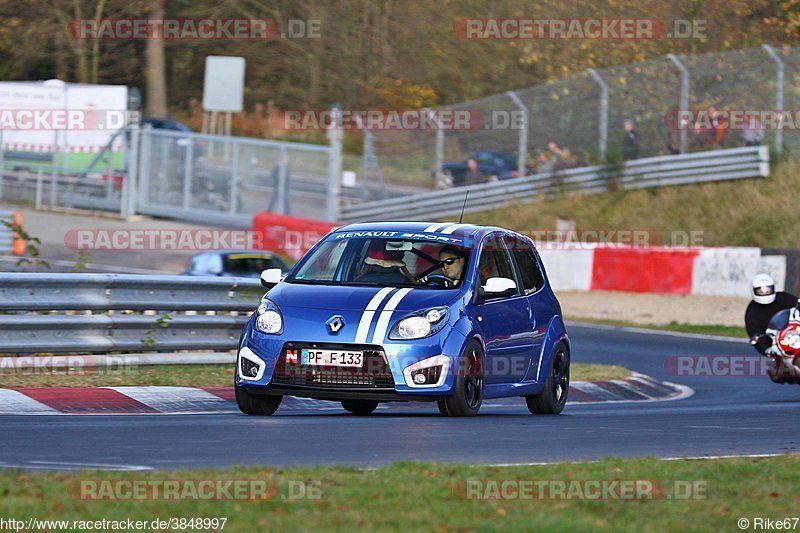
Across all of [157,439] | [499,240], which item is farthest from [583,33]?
[157,439]

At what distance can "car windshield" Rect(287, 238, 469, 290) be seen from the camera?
11.1m

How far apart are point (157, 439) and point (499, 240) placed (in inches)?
169

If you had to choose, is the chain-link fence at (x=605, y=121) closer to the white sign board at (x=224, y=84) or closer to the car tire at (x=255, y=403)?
the white sign board at (x=224, y=84)

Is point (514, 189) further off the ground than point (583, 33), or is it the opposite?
point (583, 33)

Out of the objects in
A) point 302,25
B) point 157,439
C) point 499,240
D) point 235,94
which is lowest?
point 157,439

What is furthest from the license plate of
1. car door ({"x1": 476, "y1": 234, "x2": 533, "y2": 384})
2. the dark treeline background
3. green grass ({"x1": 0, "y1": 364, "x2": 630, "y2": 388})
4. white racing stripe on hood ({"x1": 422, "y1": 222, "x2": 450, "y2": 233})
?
the dark treeline background

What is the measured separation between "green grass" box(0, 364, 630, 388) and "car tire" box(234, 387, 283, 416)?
1.89 metres

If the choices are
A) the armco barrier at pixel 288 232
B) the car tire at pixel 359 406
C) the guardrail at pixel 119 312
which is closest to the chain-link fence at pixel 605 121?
the armco barrier at pixel 288 232

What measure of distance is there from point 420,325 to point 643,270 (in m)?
18.3

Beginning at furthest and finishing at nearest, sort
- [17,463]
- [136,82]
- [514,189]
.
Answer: [136,82]
[514,189]
[17,463]

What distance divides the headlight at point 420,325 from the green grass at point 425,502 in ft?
8.55

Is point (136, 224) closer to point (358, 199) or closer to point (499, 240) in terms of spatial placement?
point (358, 199)

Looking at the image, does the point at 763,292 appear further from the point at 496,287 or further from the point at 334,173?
the point at 334,173

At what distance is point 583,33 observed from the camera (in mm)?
40594
